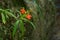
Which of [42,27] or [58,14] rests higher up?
[58,14]

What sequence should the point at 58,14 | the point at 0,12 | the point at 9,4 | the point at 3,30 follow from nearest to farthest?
1. the point at 0,12
2. the point at 3,30
3. the point at 9,4
4. the point at 58,14

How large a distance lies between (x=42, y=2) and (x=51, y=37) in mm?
1108

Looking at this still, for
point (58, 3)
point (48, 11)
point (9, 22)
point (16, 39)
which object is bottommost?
point (16, 39)

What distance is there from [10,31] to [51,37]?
1931 mm

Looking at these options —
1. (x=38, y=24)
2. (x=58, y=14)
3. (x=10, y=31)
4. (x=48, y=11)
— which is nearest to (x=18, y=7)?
(x=10, y=31)

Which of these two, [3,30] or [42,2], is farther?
[42,2]

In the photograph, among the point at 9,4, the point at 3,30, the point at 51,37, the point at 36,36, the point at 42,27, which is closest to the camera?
the point at 3,30

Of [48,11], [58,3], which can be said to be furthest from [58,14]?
[48,11]

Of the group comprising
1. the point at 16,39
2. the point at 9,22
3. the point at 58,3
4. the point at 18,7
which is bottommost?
the point at 16,39

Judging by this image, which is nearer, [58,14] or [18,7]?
[18,7]

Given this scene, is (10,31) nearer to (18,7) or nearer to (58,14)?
(18,7)

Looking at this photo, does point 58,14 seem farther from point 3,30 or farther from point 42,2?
point 3,30

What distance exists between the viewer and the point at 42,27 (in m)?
3.15

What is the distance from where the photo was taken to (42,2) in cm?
315
